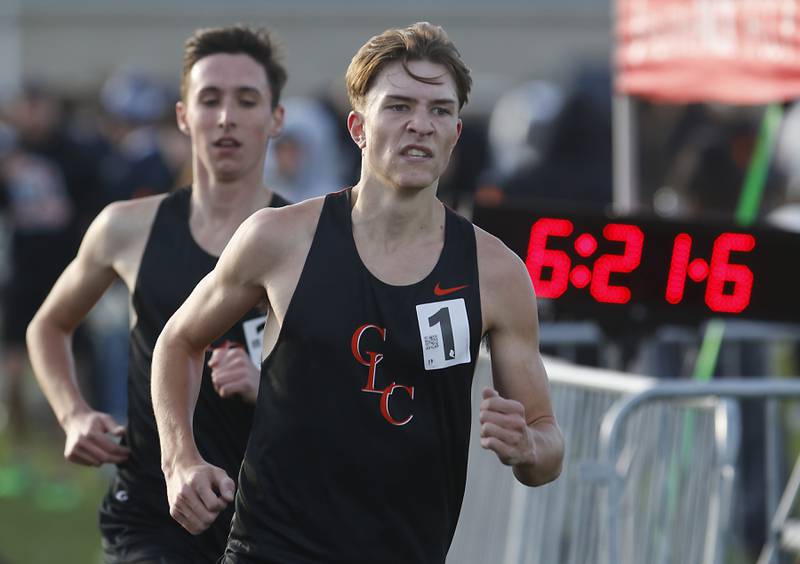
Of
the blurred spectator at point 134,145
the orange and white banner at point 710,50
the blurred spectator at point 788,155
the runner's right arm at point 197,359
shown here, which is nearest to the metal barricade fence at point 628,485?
the runner's right arm at point 197,359

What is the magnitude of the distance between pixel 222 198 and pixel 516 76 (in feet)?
82.5

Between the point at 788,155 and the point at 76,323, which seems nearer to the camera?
the point at 76,323

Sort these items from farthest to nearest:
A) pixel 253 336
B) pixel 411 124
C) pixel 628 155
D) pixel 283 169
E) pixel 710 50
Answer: pixel 283 169 → pixel 628 155 → pixel 710 50 → pixel 253 336 → pixel 411 124

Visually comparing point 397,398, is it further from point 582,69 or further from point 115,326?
point 582,69

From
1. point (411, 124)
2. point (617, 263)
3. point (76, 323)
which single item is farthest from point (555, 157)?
point (411, 124)

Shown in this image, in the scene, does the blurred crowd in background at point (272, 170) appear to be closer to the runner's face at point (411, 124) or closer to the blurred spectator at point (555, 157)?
the blurred spectator at point (555, 157)

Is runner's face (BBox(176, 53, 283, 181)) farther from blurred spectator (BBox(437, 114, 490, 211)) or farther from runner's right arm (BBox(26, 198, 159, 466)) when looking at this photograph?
blurred spectator (BBox(437, 114, 490, 211))

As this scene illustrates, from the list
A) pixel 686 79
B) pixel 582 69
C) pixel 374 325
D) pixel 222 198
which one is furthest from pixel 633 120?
pixel 582 69

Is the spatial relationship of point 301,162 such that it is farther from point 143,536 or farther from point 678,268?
point 143,536

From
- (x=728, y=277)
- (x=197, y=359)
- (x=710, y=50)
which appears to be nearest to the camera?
Result: (x=197, y=359)

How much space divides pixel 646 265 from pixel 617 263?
0.12m

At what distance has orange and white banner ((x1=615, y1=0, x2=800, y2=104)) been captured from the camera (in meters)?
7.66

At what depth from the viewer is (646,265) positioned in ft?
22.1

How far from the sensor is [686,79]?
315 inches
